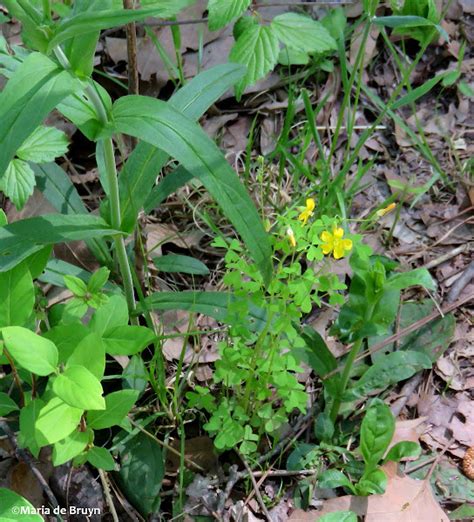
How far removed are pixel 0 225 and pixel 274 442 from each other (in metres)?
1.07

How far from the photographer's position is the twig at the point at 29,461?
183 centimetres

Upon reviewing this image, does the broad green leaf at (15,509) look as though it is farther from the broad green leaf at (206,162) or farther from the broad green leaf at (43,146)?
the broad green leaf at (43,146)

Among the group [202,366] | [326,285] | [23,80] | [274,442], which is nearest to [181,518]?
[274,442]

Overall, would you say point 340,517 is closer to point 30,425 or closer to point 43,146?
point 30,425

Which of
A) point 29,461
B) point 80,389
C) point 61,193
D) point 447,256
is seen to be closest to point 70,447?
point 80,389

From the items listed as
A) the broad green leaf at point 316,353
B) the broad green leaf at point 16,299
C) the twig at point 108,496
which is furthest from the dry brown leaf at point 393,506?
the broad green leaf at point 16,299

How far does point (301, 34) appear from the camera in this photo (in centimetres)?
223

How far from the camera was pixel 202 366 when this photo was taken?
89.0 inches

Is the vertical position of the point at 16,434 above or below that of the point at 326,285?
below

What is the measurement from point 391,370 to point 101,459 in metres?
0.99

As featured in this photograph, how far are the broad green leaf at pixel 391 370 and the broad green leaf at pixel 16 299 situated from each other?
1067mm

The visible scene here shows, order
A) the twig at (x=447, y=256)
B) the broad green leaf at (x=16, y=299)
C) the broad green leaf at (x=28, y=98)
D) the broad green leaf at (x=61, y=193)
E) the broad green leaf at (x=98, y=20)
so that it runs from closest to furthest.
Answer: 1. the broad green leaf at (x=98, y=20)
2. the broad green leaf at (x=28, y=98)
3. the broad green leaf at (x=16, y=299)
4. the broad green leaf at (x=61, y=193)
5. the twig at (x=447, y=256)

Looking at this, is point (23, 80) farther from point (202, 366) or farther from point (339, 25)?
point (339, 25)

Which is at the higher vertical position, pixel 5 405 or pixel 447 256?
pixel 5 405
